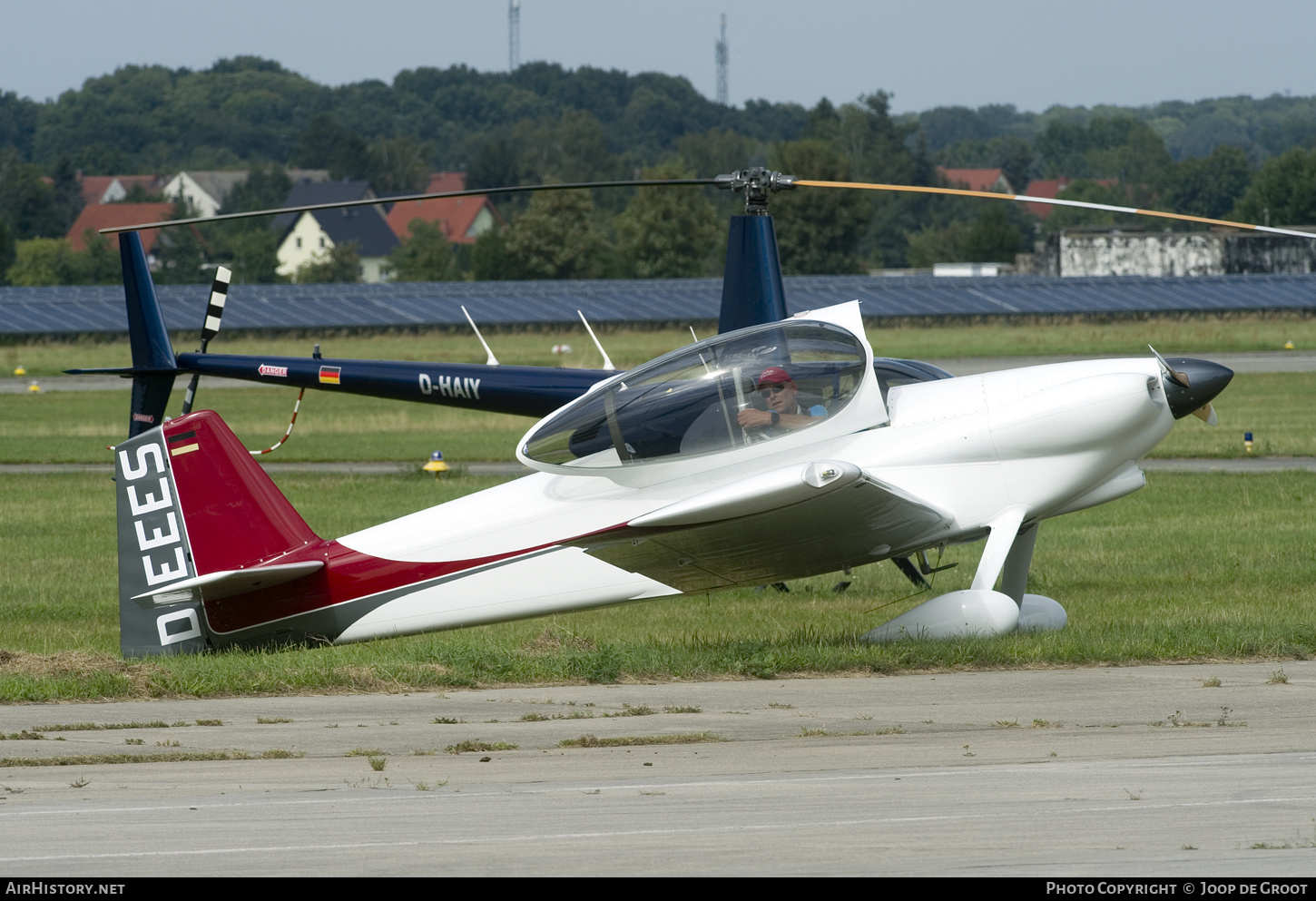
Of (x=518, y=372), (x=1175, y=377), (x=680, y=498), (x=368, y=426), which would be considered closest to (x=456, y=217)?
(x=368, y=426)

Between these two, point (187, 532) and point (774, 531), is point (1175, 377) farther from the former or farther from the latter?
point (187, 532)

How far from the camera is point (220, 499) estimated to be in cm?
1053

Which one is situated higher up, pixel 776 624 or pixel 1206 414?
pixel 1206 414

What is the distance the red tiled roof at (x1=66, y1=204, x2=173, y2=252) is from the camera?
15450 cm

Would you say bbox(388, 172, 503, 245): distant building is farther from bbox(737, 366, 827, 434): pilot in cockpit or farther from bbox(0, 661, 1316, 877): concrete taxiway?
bbox(0, 661, 1316, 877): concrete taxiway

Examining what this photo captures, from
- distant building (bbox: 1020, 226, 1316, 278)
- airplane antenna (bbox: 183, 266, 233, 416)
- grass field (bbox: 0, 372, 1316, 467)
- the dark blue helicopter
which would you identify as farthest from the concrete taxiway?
distant building (bbox: 1020, 226, 1316, 278)

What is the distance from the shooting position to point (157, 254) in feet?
397

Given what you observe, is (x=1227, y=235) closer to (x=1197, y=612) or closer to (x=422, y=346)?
(x=422, y=346)

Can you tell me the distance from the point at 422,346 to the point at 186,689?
47.6 metres

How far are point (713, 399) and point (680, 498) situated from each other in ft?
2.29

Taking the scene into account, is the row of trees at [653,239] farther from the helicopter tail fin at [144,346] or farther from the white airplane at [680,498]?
the white airplane at [680,498]

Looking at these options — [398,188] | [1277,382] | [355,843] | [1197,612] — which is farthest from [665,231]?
[398,188]

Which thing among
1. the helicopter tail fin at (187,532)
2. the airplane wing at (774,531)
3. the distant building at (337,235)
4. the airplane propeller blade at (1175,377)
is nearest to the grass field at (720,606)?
the helicopter tail fin at (187,532)
